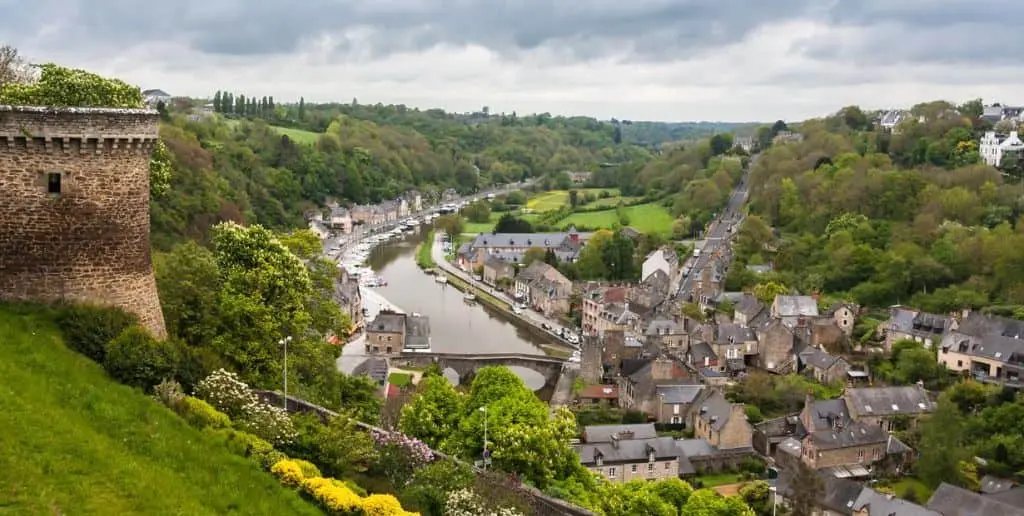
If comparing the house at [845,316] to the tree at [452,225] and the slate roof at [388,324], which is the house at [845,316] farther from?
the tree at [452,225]

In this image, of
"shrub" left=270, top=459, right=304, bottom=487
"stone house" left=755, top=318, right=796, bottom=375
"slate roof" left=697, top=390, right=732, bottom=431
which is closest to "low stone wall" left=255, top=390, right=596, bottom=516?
"shrub" left=270, top=459, right=304, bottom=487

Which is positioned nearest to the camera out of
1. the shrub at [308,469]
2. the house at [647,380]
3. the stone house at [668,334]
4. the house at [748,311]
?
the shrub at [308,469]

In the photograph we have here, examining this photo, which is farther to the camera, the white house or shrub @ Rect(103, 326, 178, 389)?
the white house

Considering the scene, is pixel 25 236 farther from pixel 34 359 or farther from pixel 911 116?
pixel 911 116

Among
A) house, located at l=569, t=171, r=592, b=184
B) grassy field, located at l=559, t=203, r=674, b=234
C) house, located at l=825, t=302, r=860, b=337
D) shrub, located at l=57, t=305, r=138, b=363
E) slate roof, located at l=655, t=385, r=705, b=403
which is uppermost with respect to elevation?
shrub, located at l=57, t=305, r=138, b=363

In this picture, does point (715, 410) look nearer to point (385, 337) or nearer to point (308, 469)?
point (385, 337)

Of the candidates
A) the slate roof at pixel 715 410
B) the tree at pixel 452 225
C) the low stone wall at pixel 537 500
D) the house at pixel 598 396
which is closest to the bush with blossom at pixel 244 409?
the low stone wall at pixel 537 500

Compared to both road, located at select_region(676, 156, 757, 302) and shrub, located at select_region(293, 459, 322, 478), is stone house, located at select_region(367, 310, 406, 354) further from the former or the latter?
shrub, located at select_region(293, 459, 322, 478)
